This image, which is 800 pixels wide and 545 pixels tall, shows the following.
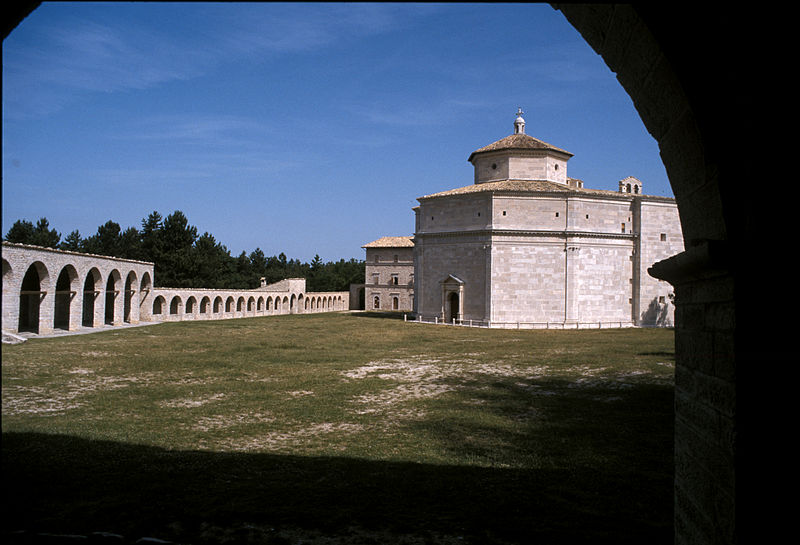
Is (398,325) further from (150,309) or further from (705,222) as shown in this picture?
(705,222)

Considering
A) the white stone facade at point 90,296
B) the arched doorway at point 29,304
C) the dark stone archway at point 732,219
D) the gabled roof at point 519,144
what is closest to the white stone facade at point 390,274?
the white stone facade at point 90,296

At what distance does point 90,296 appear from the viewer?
3203 cm

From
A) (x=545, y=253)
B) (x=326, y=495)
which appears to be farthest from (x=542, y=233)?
(x=326, y=495)

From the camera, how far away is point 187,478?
631 cm

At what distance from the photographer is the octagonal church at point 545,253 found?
109 ft

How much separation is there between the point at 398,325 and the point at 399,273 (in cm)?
2572

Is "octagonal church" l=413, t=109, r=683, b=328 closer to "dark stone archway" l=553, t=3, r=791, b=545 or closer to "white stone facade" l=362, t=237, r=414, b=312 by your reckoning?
"white stone facade" l=362, t=237, r=414, b=312

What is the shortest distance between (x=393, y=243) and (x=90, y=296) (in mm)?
33421

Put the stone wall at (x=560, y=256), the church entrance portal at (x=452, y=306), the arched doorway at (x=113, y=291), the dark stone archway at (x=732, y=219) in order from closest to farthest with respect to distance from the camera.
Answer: the dark stone archway at (x=732, y=219) < the arched doorway at (x=113, y=291) < the stone wall at (x=560, y=256) < the church entrance portal at (x=452, y=306)

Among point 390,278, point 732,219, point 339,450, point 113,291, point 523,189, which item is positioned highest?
point 523,189

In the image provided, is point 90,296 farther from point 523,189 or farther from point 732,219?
point 732,219

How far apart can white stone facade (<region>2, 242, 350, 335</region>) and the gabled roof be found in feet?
82.6

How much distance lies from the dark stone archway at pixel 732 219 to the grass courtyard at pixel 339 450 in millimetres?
2433

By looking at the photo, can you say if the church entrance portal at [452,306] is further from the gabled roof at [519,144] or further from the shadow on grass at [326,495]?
the shadow on grass at [326,495]
